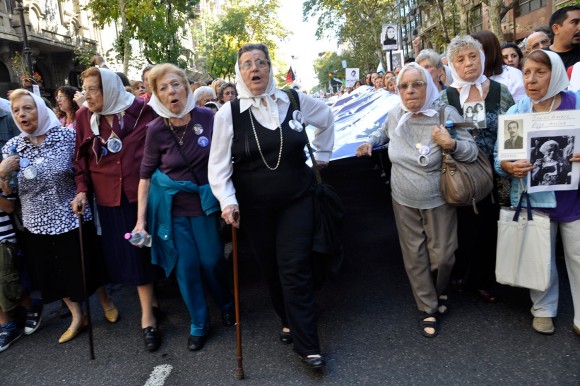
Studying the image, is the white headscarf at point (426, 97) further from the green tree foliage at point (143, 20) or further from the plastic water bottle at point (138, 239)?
the green tree foliage at point (143, 20)

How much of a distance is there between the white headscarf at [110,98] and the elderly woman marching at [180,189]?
0.36 meters

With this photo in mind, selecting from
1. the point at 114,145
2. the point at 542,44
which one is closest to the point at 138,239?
the point at 114,145

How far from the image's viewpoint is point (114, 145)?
3590 mm

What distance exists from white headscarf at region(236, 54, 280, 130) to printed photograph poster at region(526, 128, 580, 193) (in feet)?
5.38

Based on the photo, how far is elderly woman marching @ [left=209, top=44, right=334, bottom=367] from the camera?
2.98 meters

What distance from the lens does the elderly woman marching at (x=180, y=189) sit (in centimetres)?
334

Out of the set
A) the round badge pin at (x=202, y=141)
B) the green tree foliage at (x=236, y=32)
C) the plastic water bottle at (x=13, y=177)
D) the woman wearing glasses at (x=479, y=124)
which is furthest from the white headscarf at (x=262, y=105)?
the green tree foliage at (x=236, y=32)

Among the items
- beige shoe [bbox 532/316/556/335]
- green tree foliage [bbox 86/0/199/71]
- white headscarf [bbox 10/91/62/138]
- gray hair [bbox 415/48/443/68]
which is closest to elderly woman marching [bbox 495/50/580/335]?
beige shoe [bbox 532/316/556/335]

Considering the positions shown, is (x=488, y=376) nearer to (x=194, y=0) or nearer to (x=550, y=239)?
(x=550, y=239)

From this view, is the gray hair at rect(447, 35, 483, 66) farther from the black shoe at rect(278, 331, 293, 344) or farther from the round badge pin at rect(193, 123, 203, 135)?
the black shoe at rect(278, 331, 293, 344)

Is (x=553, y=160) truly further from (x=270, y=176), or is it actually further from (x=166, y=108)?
(x=166, y=108)

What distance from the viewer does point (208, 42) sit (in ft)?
133

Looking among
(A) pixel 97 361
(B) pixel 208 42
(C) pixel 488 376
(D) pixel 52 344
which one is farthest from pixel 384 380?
(B) pixel 208 42

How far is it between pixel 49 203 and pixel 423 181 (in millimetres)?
2937
